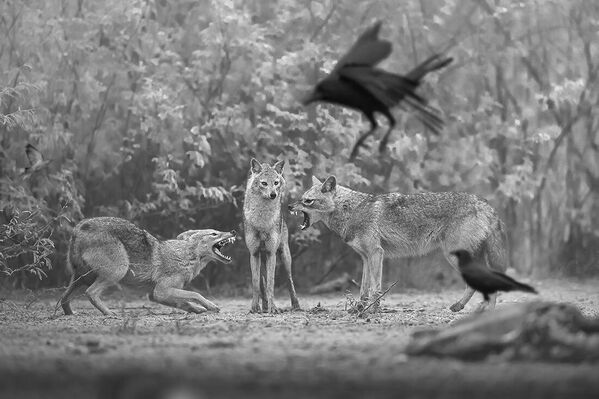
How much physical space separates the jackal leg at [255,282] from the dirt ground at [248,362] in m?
0.38

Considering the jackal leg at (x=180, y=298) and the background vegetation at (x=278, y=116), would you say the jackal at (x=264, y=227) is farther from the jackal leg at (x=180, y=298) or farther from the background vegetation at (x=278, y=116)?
the background vegetation at (x=278, y=116)

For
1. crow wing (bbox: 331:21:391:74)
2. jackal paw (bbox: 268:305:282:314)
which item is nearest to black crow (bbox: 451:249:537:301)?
crow wing (bbox: 331:21:391:74)

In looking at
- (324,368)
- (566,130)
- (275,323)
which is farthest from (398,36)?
(324,368)

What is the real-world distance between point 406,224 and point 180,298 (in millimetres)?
2563

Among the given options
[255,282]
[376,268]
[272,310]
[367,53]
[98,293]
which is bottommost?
[272,310]

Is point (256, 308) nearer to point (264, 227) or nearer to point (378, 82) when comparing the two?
point (264, 227)

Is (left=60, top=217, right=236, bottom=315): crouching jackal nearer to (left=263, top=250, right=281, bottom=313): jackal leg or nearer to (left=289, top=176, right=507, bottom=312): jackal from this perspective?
(left=263, top=250, right=281, bottom=313): jackal leg

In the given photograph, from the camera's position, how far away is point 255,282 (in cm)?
1153

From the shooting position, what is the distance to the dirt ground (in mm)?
4758

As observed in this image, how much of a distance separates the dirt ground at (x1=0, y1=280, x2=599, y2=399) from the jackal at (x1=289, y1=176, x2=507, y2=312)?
→ 2.84 feet

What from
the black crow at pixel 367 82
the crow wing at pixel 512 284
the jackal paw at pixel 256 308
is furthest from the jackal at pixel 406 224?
the black crow at pixel 367 82

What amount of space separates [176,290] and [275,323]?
7.48ft

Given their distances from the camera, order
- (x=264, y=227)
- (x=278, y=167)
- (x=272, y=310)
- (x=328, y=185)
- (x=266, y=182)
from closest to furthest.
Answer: (x=272, y=310) → (x=264, y=227) → (x=266, y=182) → (x=278, y=167) → (x=328, y=185)

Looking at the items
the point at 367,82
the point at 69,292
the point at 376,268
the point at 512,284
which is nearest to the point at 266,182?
the point at 376,268
